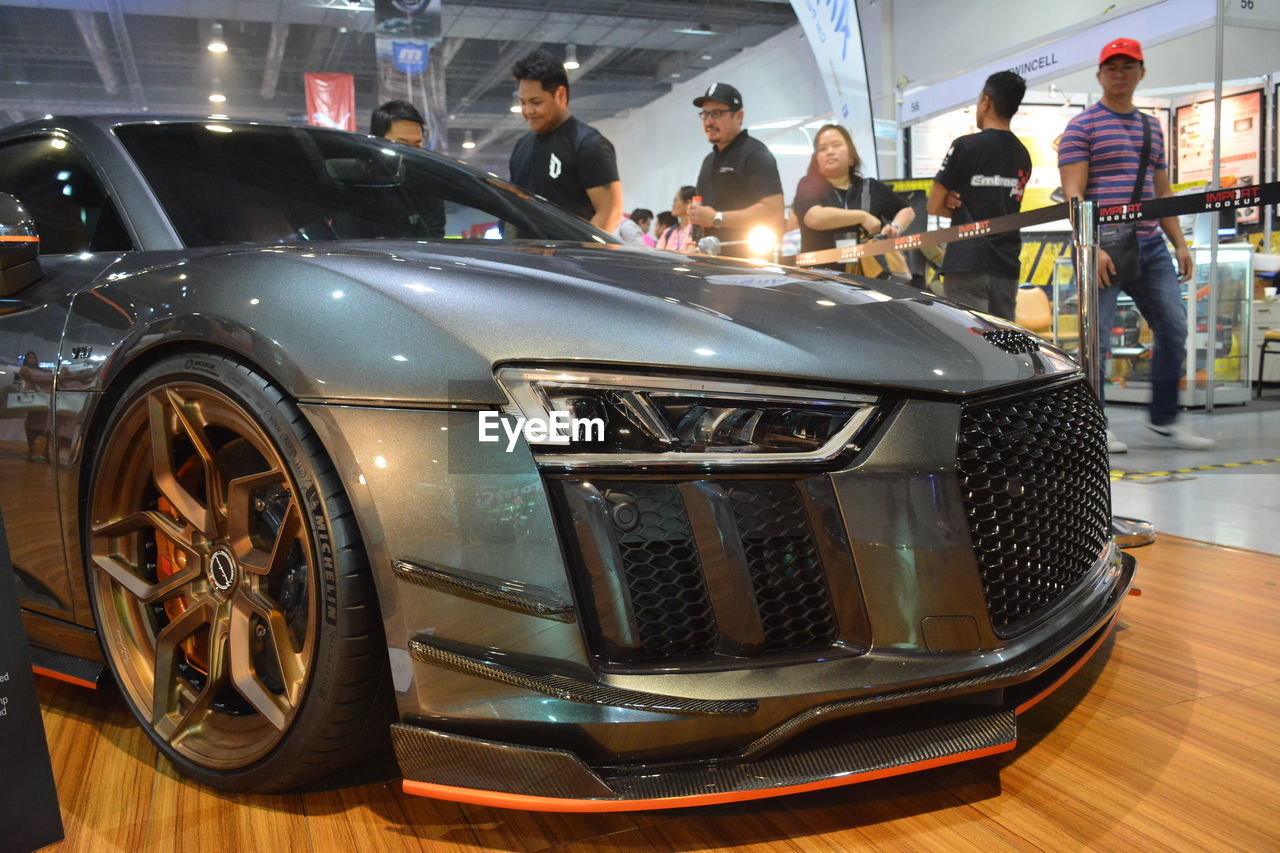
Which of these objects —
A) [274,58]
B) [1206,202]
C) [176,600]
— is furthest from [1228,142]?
[274,58]

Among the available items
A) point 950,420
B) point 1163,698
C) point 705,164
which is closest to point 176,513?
point 950,420

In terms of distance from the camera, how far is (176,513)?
5.22ft

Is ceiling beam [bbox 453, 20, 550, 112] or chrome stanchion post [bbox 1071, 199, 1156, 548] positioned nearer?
chrome stanchion post [bbox 1071, 199, 1156, 548]

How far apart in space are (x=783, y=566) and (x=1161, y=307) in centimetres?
421

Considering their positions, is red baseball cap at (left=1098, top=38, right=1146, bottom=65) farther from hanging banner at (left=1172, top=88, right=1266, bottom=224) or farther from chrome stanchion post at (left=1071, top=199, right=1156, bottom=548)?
hanging banner at (left=1172, top=88, right=1266, bottom=224)

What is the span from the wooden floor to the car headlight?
53 cm

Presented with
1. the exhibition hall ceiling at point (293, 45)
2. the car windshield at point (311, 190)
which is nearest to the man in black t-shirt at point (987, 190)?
the car windshield at point (311, 190)

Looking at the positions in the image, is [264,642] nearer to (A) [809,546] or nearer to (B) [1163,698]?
(A) [809,546]

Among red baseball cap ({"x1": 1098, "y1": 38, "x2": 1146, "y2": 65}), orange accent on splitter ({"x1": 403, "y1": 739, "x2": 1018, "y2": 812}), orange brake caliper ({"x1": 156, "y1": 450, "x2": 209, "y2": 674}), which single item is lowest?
orange accent on splitter ({"x1": 403, "y1": 739, "x2": 1018, "y2": 812})

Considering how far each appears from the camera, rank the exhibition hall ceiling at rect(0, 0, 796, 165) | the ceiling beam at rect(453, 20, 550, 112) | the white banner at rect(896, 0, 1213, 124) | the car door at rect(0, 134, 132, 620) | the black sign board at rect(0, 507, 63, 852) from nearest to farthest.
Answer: the black sign board at rect(0, 507, 63, 852), the car door at rect(0, 134, 132, 620), the white banner at rect(896, 0, 1213, 124), the exhibition hall ceiling at rect(0, 0, 796, 165), the ceiling beam at rect(453, 20, 550, 112)

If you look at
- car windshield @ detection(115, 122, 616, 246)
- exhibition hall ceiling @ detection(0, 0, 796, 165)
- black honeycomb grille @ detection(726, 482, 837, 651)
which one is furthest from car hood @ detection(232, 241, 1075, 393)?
exhibition hall ceiling @ detection(0, 0, 796, 165)

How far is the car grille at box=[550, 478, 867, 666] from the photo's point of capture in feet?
4.01

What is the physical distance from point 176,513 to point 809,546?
3.34 ft

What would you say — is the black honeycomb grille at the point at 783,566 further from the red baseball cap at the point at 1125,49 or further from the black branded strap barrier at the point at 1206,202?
the red baseball cap at the point at 1125,49
